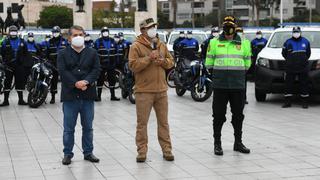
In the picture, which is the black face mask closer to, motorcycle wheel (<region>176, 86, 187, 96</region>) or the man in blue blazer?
the man in blue blazer

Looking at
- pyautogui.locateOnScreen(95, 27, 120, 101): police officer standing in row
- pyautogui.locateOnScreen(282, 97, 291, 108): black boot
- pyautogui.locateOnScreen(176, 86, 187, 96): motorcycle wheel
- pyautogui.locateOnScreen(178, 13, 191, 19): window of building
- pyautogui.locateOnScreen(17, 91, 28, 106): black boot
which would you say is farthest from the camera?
pyautogui.locateOnScreen(178, 13, 191, 19): window of building

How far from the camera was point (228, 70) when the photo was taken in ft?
27.8

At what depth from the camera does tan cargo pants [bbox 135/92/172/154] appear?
26.5 feet

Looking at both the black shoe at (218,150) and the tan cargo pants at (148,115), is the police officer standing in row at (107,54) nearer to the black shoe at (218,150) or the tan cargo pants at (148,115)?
the black shoe at (218,150)

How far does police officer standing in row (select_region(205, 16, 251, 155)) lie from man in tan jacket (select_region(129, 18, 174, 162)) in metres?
0.81

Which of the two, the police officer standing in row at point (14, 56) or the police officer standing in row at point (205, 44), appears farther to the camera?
the police officer standing in row at point (205, 44)

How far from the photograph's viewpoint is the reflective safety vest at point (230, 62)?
8461 millimetres

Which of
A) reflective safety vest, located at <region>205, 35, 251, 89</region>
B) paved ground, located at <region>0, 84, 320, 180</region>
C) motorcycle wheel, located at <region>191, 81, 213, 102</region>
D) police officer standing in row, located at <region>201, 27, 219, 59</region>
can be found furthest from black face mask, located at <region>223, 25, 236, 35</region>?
police officer standing in row, located at <region>201, 27, 219, 59</region>

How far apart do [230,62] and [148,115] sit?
1409mm

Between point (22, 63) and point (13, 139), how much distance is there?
4.83 meters

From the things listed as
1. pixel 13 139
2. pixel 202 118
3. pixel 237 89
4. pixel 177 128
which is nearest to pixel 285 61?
pixel 202 118

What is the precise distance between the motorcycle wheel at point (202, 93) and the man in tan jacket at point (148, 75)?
7.10 meters

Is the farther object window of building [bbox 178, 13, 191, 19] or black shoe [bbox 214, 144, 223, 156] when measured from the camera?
window of building [bbox 178, 13, 191, 19]

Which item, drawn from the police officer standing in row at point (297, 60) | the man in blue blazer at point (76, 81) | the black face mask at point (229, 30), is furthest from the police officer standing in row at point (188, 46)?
the man in blue blazer at point (76, 81)
